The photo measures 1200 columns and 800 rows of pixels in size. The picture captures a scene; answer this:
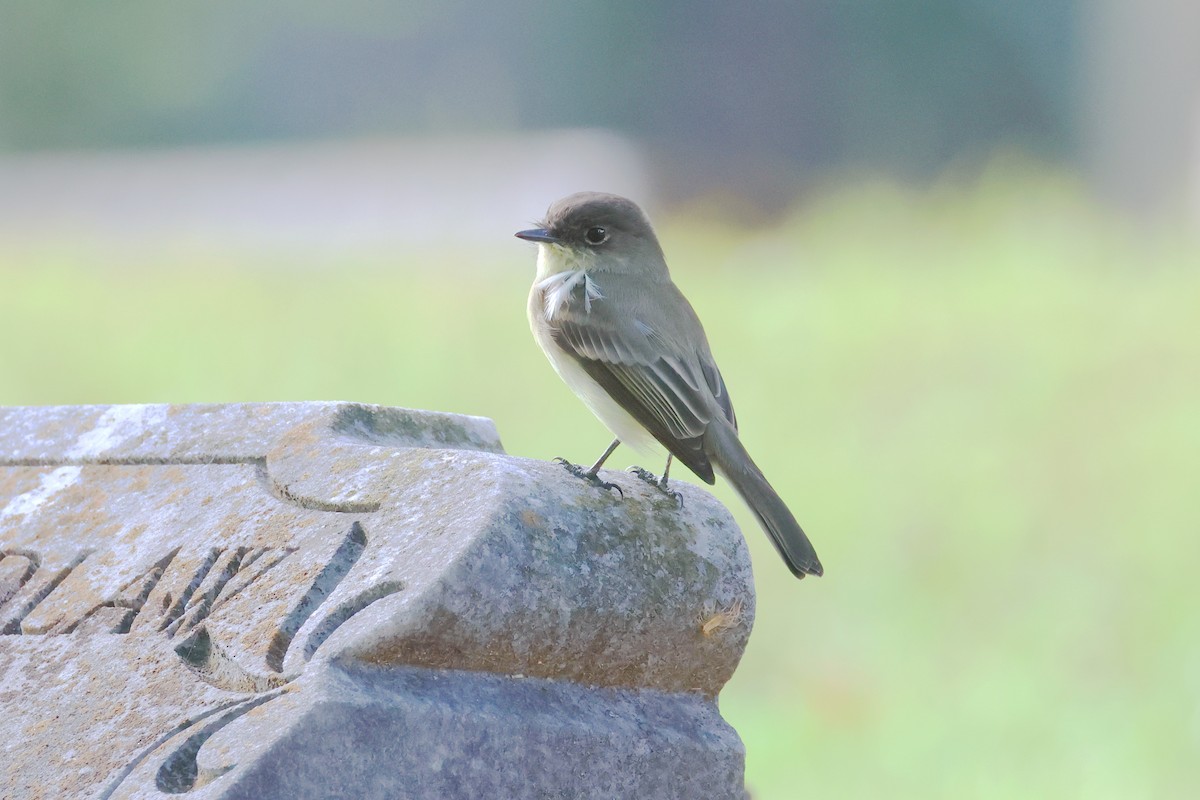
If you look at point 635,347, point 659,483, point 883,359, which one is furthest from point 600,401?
point 883,359

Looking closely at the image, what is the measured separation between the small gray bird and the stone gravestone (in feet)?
1.59

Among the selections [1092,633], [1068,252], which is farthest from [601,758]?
[1068,252]

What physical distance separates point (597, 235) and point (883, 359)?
5083 mm

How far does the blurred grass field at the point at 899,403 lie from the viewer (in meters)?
5.49

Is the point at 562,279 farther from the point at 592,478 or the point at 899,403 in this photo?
the point at 899,403

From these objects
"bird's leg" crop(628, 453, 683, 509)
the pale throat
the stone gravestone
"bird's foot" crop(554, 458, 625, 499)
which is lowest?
the stone gravestone

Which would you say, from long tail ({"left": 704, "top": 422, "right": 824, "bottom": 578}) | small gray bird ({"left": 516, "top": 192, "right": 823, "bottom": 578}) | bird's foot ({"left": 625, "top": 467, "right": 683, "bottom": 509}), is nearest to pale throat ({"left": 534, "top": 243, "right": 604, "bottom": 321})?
small gray bird ({"left": 516, "top": 192, "right": 823, "bottom": 578})

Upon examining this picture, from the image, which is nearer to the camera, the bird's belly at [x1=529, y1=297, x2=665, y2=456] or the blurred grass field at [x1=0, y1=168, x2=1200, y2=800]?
the bird's belly at [x1=529, y1=297, x2=665, y2=456]

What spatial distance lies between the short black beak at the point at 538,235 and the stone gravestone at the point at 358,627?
0.92m

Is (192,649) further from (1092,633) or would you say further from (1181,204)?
(1181,204)

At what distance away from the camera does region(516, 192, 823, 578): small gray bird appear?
3246 millimetres

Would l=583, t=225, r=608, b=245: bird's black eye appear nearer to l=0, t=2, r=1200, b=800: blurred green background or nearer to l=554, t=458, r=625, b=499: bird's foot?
l=554, t=458, r=625, b=499: bird's foot

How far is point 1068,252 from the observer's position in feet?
35.0

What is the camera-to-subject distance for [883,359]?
28.3ft
